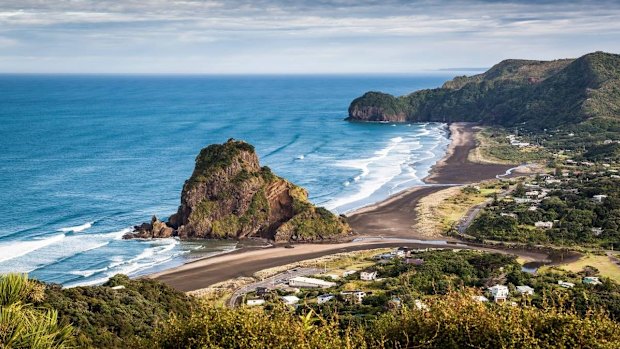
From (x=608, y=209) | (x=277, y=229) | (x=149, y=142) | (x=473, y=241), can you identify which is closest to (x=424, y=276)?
(x=473, y=241)

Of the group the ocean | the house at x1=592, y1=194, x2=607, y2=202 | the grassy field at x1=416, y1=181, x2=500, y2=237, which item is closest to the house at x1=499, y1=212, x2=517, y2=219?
the grassy field at x1=416, y1=181, x2=500, y2=237

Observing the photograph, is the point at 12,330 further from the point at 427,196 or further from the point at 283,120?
the point at 283,120

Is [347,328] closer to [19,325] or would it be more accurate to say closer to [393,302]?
[19,325]

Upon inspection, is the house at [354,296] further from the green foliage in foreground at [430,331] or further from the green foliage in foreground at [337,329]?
the green foliage in foreground at [430,331]

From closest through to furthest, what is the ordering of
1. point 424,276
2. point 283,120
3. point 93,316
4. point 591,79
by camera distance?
point 93,316 → point 424,276 → point 591,79 → point 283,120

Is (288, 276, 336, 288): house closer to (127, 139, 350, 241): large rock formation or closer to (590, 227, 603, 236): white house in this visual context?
(127, 139, 350, 241): large rock formation

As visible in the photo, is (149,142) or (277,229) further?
(149,142)

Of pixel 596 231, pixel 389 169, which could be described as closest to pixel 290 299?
pixel 596 231
